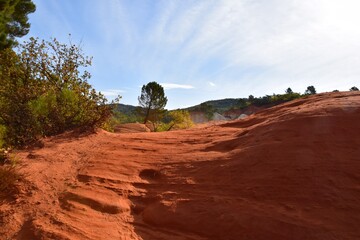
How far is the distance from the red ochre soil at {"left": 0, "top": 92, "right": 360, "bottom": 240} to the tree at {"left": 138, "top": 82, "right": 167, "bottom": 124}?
25106 mm

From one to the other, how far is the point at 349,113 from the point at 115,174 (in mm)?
4744

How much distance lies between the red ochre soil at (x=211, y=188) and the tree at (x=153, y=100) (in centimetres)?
2511

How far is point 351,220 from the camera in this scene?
12.1 feet

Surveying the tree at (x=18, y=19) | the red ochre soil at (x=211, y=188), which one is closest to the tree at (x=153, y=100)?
the tree at (x=18, y=19)

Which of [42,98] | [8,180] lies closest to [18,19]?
[42,98]

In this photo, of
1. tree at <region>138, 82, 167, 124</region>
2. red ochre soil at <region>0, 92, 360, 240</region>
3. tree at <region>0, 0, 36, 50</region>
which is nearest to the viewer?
red ochre soil at <region>0, 92, 360, 240</region>

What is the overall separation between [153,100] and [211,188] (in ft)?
90.3

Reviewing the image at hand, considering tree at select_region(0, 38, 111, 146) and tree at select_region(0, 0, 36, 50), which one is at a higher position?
tree at select_region(0, 0, 36, 50)

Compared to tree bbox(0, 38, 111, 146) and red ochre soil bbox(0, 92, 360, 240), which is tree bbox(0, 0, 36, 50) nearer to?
tree bbox(0, 38, 111, 146)

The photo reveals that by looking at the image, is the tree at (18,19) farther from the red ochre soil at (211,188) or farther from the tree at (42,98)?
the red ochre soil at (211,188)

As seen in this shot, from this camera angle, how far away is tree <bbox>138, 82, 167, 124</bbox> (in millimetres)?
31703

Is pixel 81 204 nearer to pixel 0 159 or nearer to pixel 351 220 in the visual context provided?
pixel 0 159

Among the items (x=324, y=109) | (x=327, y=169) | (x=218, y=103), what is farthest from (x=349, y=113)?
(x=218, y=103)

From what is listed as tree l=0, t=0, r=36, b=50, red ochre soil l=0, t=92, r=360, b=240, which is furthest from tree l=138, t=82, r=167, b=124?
red ochre soil l=0, t=92, r=360, b=240
